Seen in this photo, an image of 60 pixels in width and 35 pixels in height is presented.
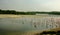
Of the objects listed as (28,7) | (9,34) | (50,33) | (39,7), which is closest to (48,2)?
(39,7)

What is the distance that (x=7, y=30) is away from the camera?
340 cm

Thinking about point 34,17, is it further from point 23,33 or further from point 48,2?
point 23,33

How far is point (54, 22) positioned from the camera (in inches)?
148

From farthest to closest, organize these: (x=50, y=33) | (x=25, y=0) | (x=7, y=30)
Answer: (x=25, y=0) < (x=7, y=30) < (x=50, y=33)

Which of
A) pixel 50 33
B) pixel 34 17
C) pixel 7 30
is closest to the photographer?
pixel 50 33

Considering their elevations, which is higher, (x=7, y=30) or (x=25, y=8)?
(x=25, y=8)

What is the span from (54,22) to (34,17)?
4.12 feet

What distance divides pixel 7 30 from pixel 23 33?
16.8 inches

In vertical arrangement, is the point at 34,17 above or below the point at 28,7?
below

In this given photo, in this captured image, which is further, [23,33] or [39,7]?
[39,7]

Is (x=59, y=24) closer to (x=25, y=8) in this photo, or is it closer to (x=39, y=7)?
(x=39, y=7)

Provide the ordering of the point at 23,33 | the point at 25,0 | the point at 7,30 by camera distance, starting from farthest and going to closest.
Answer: the point at 25,0 → the point at 7,30 → the point at 23,33

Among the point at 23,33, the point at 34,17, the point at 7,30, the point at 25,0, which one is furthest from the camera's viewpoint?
the point at 34,17

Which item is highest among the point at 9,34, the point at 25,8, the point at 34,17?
the point at 25,8
